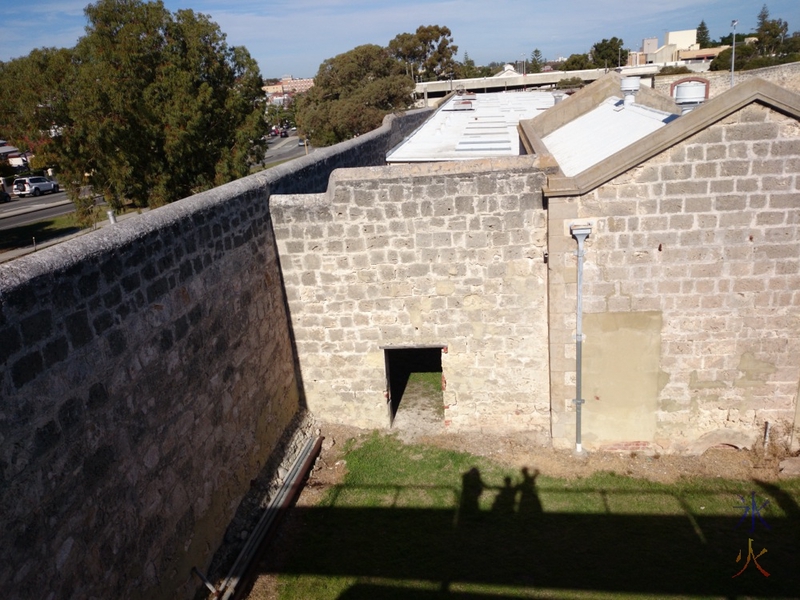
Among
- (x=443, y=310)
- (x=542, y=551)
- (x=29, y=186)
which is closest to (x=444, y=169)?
(x=443, y=310)

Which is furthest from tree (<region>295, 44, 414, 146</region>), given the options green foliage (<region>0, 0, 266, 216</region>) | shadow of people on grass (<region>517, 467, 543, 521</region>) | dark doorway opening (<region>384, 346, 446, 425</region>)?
shadow of people on grass (<region>517, 467, 543, 521</region>)

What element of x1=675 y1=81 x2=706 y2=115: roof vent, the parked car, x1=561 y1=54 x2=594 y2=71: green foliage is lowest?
the parked car

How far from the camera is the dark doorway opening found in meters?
9.32

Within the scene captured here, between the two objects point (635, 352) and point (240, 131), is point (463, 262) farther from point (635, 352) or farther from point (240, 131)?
point (240, 131)

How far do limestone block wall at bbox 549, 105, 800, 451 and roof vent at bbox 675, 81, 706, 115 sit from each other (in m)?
2.90

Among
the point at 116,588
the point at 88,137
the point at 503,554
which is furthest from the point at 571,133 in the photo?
the point at 88,137

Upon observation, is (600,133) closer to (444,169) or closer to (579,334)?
(444,169)

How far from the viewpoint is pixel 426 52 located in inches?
2413

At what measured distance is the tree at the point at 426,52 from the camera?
197 feet

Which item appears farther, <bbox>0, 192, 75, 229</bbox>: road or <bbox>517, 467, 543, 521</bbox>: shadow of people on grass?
<bbox>0, 192, 75, 229</bbox>: road

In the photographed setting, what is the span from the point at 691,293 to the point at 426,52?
197ft

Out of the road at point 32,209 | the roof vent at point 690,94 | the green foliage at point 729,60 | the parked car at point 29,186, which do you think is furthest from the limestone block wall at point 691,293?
the green foliage at point 729,60

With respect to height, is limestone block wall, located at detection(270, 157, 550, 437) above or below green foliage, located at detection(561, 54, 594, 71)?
below

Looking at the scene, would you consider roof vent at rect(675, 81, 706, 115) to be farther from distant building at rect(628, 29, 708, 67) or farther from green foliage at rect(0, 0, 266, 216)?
distant building at rect(628, 29, 708, 67)
